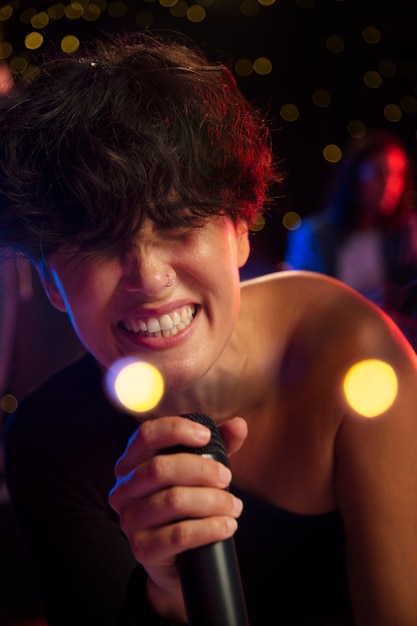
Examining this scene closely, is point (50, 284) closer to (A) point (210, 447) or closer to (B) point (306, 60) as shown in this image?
(A) point (210, 447)

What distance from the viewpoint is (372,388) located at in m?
0.81

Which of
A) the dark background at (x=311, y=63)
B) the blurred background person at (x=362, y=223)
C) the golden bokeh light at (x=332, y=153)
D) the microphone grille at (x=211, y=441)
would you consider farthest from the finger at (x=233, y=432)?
the golden bokeh light at (x=332, y=153)

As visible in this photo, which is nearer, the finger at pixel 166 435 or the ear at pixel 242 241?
the finger at pixel 166 435

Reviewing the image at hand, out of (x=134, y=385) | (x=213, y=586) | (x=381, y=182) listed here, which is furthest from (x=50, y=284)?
(x=381, y=182)

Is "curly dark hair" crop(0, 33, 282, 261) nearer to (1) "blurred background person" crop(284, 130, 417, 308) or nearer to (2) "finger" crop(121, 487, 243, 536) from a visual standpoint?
(2) "finger" crop(121, 487, 243, 536)

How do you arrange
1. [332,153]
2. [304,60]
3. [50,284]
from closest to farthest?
[50,284]
[304,60]
[332,153]

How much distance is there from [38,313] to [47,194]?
180 cm

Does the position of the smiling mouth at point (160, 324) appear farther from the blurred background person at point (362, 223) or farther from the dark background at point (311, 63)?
the dark background at point (311, 63)

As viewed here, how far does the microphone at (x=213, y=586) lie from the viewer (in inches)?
23.1

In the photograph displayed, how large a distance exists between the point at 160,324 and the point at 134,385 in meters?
0.13

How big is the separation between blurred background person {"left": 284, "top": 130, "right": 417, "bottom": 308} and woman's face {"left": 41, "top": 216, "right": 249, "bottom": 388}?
1.04 metres

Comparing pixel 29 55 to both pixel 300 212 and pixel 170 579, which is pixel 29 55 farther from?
pixel 300 212

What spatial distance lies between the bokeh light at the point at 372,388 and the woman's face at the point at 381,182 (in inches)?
68.2

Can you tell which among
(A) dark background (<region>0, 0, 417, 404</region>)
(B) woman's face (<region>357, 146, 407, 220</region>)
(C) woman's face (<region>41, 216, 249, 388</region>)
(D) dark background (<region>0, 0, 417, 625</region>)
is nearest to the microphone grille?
(C) woman's face (<region>41, 216, 249, 388</region>)
